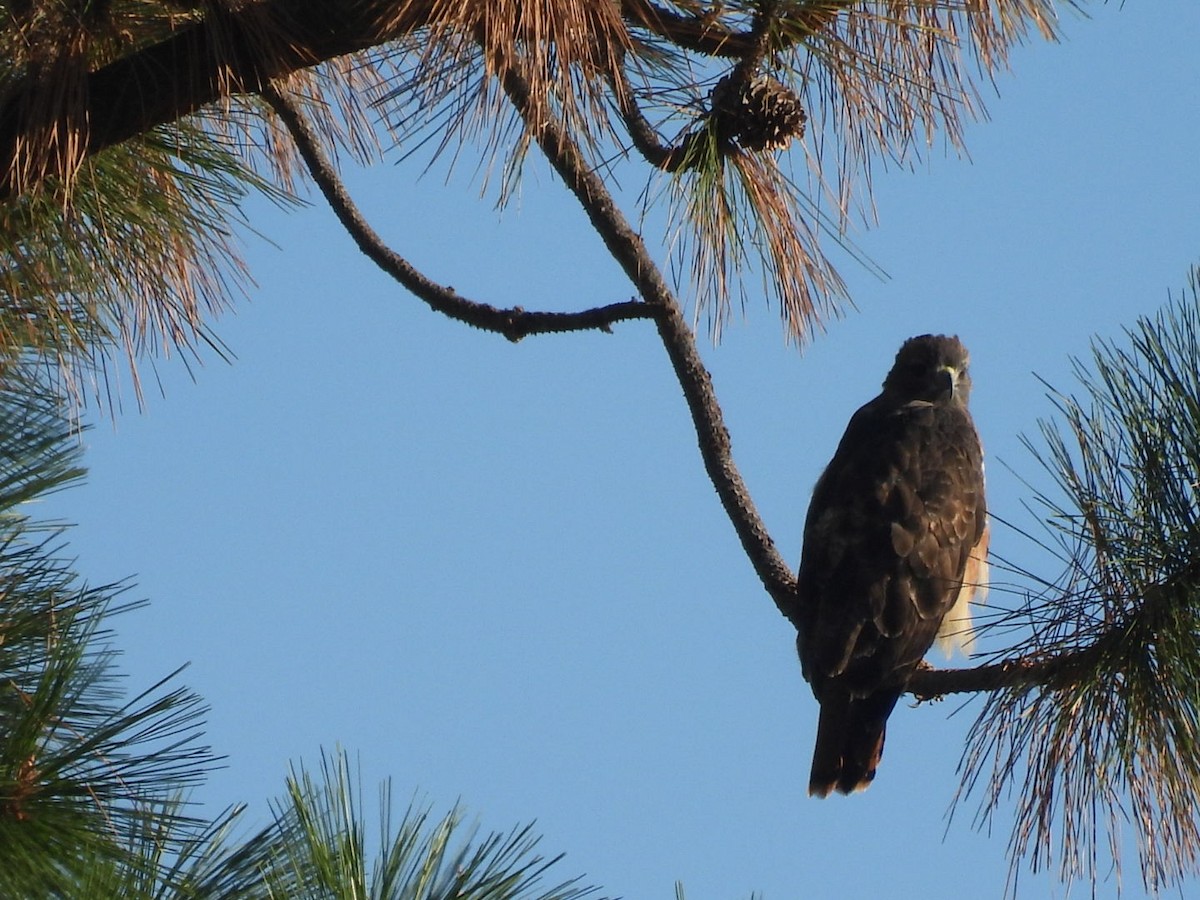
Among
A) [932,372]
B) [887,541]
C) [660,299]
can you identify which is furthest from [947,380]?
[660,299]

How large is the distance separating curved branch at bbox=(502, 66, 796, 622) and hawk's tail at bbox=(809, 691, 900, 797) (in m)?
1.03

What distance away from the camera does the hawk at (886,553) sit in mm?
4609

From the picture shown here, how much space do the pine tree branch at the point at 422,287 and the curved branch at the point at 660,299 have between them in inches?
3.3

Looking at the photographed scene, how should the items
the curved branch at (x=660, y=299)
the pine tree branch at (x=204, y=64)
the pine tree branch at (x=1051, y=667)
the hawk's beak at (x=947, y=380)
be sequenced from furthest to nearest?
the hawk's beak at (x=947, y=380) → the curved branch at (x=660, y=299) → the pine tree branch at (x=204, y=64) → the pine tree branch at (x=1051, y=667)

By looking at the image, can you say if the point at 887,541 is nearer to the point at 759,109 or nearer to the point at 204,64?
the point at 759,109

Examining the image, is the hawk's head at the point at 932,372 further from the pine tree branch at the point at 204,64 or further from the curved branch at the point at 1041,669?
the pine tree branch at the point at 204,64

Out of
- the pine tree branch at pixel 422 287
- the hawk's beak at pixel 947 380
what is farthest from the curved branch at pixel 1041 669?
the hawk's beak at pixel 947 380

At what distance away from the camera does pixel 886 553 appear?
502cm

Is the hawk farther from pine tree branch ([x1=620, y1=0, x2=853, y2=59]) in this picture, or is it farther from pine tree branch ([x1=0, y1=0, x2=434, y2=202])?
pine tree branch ([x1=0, y1=0, x2=434, y2=202])

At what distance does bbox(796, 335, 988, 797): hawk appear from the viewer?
4.61 meters

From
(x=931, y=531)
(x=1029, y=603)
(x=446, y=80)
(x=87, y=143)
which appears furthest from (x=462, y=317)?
(x=931, y=531)

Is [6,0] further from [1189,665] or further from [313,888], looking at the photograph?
[1189,665]

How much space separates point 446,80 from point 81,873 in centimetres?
162

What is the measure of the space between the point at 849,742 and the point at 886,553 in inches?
28.1
